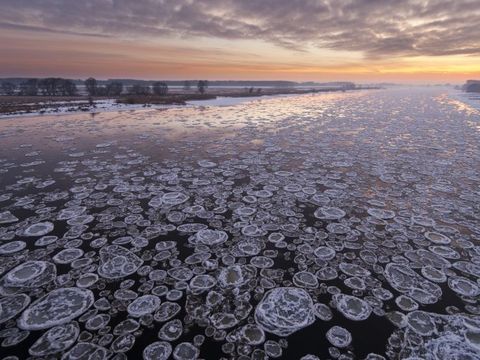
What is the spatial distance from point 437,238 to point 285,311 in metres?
3.39

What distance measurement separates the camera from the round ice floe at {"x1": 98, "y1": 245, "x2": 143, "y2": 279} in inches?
153

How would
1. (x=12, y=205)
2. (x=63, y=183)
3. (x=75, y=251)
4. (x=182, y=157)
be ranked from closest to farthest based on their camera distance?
1. (x=75, y=251)
2. (x=12, y=205)
3. (x=63, y=183)
4. (x=182, y=157)

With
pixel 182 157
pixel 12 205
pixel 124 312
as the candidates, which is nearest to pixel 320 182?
pixel 182 157

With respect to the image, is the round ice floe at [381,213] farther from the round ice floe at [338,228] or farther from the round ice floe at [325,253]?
the round ice floe at [325,253]

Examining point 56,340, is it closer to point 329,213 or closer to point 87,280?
point 87,280

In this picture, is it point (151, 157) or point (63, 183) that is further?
point (151, 157)

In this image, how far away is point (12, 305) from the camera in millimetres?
3312

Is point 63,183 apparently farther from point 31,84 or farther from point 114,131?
point 31,84

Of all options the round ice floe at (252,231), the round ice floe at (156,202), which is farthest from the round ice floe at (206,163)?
the round ice floe at (252,231)

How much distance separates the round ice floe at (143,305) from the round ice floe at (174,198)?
3.00 metres

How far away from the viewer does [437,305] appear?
3.37 m

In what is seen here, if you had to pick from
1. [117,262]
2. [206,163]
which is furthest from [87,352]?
[206,163]

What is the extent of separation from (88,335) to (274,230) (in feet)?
10.6

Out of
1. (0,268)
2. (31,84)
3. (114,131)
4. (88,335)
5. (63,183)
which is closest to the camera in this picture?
(88,335)
